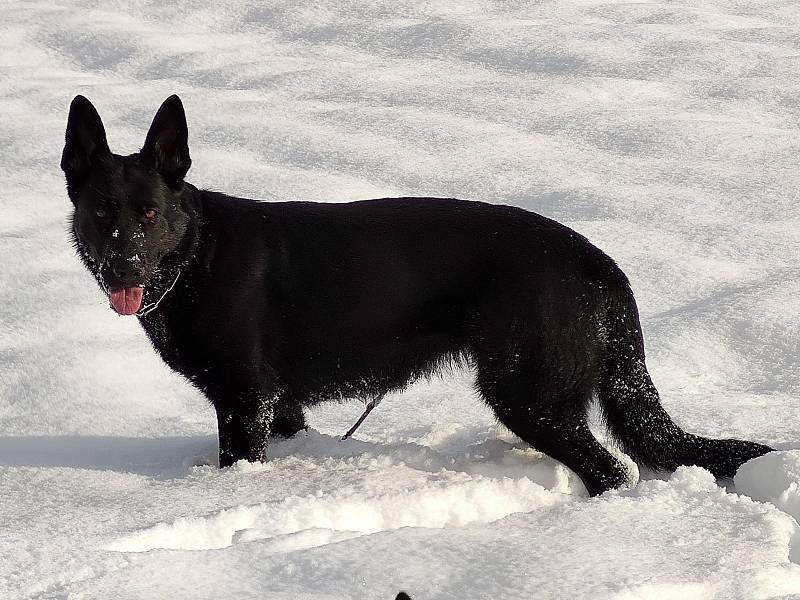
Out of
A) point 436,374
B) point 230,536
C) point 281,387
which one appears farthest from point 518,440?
point 230,536

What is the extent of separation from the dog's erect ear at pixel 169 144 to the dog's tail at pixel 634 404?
136 centimetres

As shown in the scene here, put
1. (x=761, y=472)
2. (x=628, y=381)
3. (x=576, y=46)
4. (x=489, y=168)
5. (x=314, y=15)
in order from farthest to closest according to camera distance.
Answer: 1. (x=314, y=15)
2. (x=576, y=46)
3. (x=489, y=168)
4. (x=628, y=381)
5. (x=761, y=472)

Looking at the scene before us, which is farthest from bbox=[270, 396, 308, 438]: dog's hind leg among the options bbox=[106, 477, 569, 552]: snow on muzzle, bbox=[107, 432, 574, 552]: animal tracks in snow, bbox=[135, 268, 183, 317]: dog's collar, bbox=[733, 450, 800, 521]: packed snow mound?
bbox=[733, 450, 800, 521]: packed snow mound

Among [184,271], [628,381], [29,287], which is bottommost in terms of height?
[29,287]

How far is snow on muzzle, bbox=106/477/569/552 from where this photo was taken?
2.58 metres

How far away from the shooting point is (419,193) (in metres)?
5.82

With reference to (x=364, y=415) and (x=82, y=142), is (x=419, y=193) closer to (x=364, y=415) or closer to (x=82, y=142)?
(x=364, y=415)

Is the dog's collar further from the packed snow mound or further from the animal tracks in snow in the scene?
the packed snow mound

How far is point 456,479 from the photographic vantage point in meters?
3.08

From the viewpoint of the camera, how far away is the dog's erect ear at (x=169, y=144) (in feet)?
10.7

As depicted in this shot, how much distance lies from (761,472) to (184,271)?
176 cm

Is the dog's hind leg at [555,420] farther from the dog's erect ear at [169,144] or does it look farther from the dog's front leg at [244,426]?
the dog's erect ear at [169,144]

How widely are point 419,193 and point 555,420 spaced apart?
2804 mm

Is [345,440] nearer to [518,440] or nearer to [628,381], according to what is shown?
[518,440]
